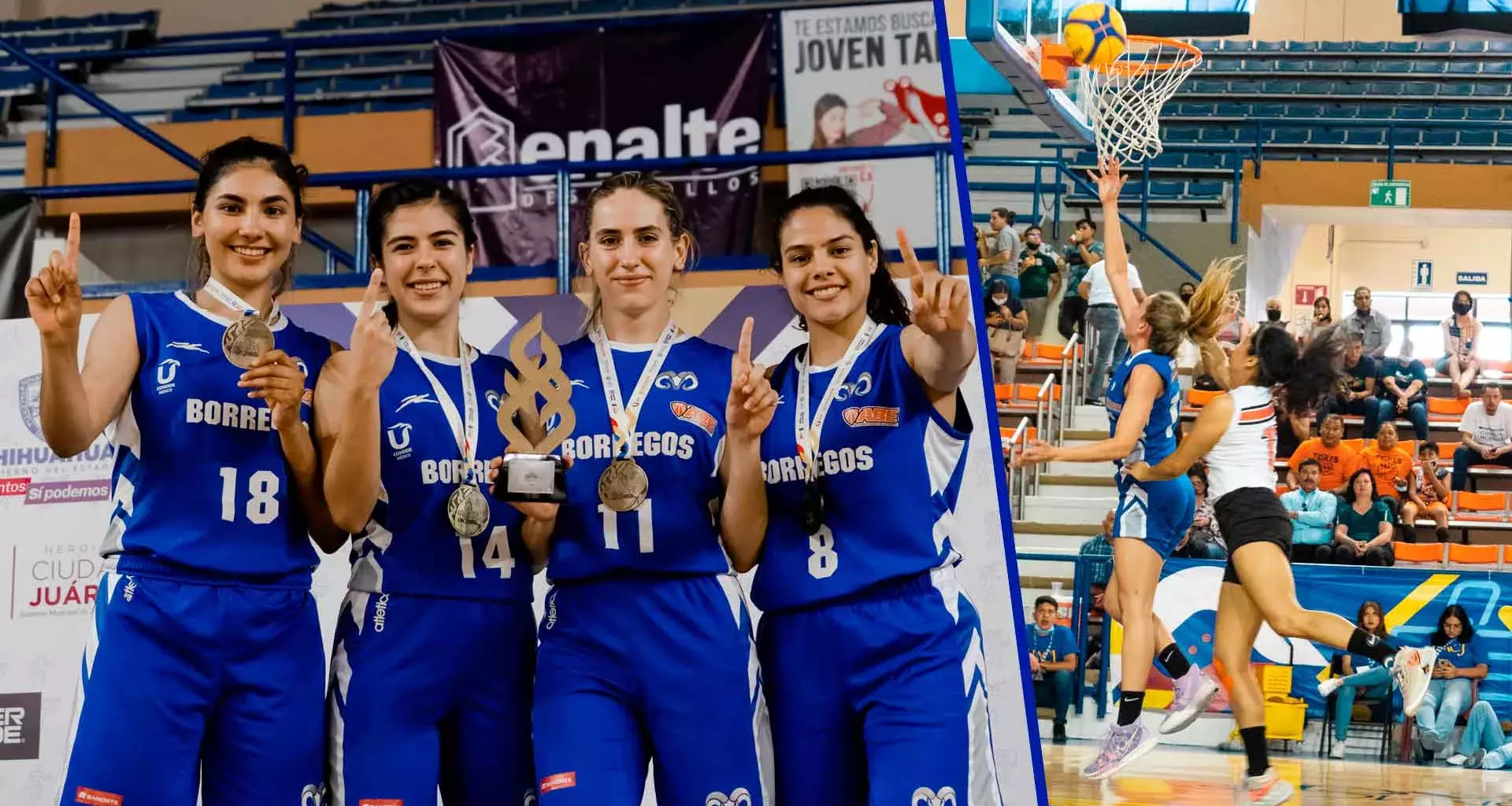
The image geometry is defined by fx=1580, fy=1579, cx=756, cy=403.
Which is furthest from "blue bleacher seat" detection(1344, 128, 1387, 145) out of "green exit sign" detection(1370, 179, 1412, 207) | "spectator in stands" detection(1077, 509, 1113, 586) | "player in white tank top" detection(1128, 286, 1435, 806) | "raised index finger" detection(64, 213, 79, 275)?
"raised index finger" detection(64, 213, 79, 275)

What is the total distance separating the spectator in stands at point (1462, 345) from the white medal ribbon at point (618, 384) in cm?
1369

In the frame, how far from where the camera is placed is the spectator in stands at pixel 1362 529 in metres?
10.6

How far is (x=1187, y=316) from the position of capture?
6.42 metres

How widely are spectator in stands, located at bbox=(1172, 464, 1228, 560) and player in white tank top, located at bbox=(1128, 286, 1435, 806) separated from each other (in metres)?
3.12

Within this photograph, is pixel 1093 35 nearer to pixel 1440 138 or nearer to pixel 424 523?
pixel 424 523

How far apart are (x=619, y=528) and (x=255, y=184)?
3.76 ft

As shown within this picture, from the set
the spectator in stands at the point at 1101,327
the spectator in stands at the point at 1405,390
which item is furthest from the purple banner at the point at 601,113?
the spectator in stands at the point at 1405,390

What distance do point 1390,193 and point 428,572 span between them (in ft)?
A: 54.7

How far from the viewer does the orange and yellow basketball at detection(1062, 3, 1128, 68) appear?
9156 millimetres

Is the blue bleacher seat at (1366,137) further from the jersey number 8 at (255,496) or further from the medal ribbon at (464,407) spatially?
the jersey number 8 at (255,496)

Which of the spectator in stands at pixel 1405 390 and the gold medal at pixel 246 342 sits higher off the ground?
the gold medal at pixel 246 342

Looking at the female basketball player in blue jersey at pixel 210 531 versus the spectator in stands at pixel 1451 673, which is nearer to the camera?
the female basketball player in blue jersey at pixel 210 531

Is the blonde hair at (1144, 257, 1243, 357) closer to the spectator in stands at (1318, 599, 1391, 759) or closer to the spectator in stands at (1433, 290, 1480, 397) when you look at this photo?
the spectator in stands at (1318, 599, 1391, 759)

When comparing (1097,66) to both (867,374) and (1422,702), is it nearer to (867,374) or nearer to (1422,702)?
(1422,702)
